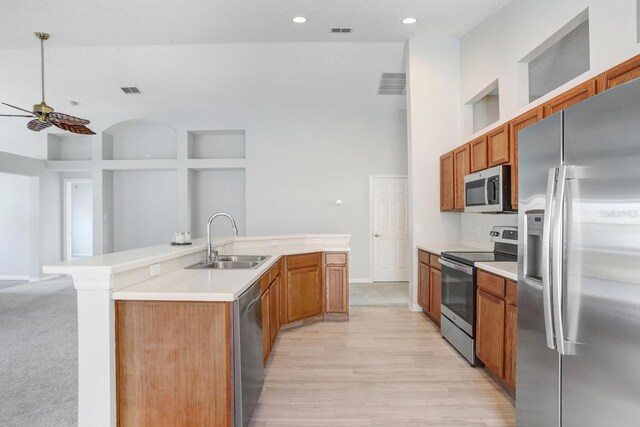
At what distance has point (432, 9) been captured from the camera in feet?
13.2

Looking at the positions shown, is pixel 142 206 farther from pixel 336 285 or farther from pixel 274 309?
pixel 274 309

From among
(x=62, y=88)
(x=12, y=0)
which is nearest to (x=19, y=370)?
(x=12, y=0)

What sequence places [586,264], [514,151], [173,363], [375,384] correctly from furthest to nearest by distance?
[514,151] < [375,384] < [173,363] < [586,264]

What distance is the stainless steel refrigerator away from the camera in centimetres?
122

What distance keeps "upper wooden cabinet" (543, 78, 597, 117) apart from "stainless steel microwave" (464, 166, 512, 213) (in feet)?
2.24

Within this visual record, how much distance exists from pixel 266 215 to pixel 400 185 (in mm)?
2695

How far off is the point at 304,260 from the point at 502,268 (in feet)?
7.03

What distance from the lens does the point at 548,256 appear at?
5.02ft

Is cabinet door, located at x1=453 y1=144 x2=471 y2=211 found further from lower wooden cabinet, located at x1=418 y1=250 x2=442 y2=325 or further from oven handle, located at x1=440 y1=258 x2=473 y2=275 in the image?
oven handle, located at x1=440 y1=258 x2=473 y2=275

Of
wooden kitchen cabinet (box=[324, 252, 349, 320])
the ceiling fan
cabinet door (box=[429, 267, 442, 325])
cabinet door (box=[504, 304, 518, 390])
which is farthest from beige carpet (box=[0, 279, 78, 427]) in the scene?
cabinet door (box=[429, 267, 442, 325])

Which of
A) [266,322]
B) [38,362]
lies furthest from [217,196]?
[266,322]

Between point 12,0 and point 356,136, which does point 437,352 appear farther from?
point 12,0

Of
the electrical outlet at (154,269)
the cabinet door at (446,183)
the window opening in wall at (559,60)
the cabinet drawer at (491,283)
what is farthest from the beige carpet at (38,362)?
the window opening in wall at (559,60)

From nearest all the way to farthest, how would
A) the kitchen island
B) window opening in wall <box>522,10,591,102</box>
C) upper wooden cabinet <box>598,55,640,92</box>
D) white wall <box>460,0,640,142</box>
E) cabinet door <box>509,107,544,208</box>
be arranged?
the kitchen island
upper wooden cabinet <box>598,55,640,92</box>
white wall <box>460,0,640,142</box>
cabinet door <box>509,107,544,208</box>
window opening in wall <box>522,10,591,102</box>
